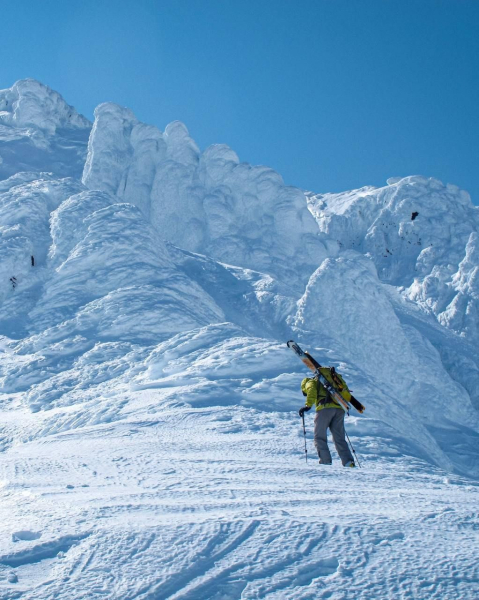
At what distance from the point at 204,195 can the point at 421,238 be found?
20594mm

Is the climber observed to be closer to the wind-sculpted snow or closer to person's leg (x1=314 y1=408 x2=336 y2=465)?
person's leg (x1=314 y1=408 x2=336 y2=465)

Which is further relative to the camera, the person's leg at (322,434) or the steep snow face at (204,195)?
the steep snow face at (204,195)

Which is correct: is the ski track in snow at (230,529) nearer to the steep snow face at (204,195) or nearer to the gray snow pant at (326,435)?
the gray snow pant at (326,435)

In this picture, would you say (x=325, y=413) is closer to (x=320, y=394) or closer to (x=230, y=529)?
(x=320, y=394)

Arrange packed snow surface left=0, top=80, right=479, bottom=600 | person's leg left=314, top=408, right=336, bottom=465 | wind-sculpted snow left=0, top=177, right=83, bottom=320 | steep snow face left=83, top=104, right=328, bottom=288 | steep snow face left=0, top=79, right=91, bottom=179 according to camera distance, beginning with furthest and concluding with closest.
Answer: steep snow face left=0, top=79, right=91, bottom=179
steep snow face left=83, top=104, right=328, bottom=288
wind-sculpted snow left=0, top=177, right=83, bottom=320
person's leg left=314, top=408, right=336, bottom=465
packed snow surface left=0, top=80, right=479, bottom=600

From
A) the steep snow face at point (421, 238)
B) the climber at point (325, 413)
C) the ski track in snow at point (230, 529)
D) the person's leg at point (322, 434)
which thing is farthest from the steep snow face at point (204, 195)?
the ski track in snow at point (230, 529)

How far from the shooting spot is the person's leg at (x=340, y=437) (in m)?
8.05

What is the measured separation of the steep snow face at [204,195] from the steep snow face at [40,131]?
14.4 feet

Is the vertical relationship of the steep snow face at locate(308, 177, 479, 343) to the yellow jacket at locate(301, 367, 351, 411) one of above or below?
above

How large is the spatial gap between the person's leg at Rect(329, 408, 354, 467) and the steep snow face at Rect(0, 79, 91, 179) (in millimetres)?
49316

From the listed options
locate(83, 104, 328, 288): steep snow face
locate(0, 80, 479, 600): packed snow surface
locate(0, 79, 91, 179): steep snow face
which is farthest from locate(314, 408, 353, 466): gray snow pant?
locate(0, 79, 91, 179): steep snow face

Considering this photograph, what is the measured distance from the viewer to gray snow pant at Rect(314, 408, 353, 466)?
804 cm

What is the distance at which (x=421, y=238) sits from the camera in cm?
5597

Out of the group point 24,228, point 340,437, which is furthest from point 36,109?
point 340,437
